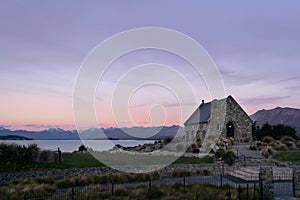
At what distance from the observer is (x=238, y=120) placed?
39.8m

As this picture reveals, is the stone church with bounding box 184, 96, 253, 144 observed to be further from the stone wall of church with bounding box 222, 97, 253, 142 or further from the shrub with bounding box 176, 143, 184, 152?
the shrub with bounding box 176, 143, 184, 152

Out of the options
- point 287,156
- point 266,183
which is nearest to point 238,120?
point 287,156

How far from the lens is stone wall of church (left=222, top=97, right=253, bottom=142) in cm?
3953

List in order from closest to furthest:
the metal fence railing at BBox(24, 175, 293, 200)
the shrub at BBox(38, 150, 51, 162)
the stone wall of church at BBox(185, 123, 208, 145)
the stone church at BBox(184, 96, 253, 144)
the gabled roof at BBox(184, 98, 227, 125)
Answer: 1. the metal fence railing at BBox(24, 175, 293, 200)
2. the shrub at BBox(38, 150, 51, 162)
3. the stone church at BBox(184, 96, 253, 144)
4. the stone wall of church at BBox(185, 123, 208, 145)
5. the gabled roof at BBox(184, 98, 227, 125)

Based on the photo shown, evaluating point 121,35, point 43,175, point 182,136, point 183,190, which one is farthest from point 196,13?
point 182,136

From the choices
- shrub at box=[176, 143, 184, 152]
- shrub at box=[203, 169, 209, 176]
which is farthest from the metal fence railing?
shrub at box=[176, 143, 184, 152]

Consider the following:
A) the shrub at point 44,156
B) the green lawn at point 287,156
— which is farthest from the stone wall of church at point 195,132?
the shrub at point 44,156

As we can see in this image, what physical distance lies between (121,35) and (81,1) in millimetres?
4979

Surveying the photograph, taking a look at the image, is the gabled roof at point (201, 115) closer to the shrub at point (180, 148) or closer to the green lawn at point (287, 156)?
the shrub at point (180, 148)

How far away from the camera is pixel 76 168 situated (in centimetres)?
2047

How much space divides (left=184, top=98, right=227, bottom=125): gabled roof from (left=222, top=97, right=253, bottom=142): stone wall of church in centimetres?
140

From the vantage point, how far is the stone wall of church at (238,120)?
39.5m

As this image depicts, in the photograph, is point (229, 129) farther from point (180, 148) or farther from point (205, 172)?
point (205, 172)

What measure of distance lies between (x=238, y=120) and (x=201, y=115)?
5464 mm
